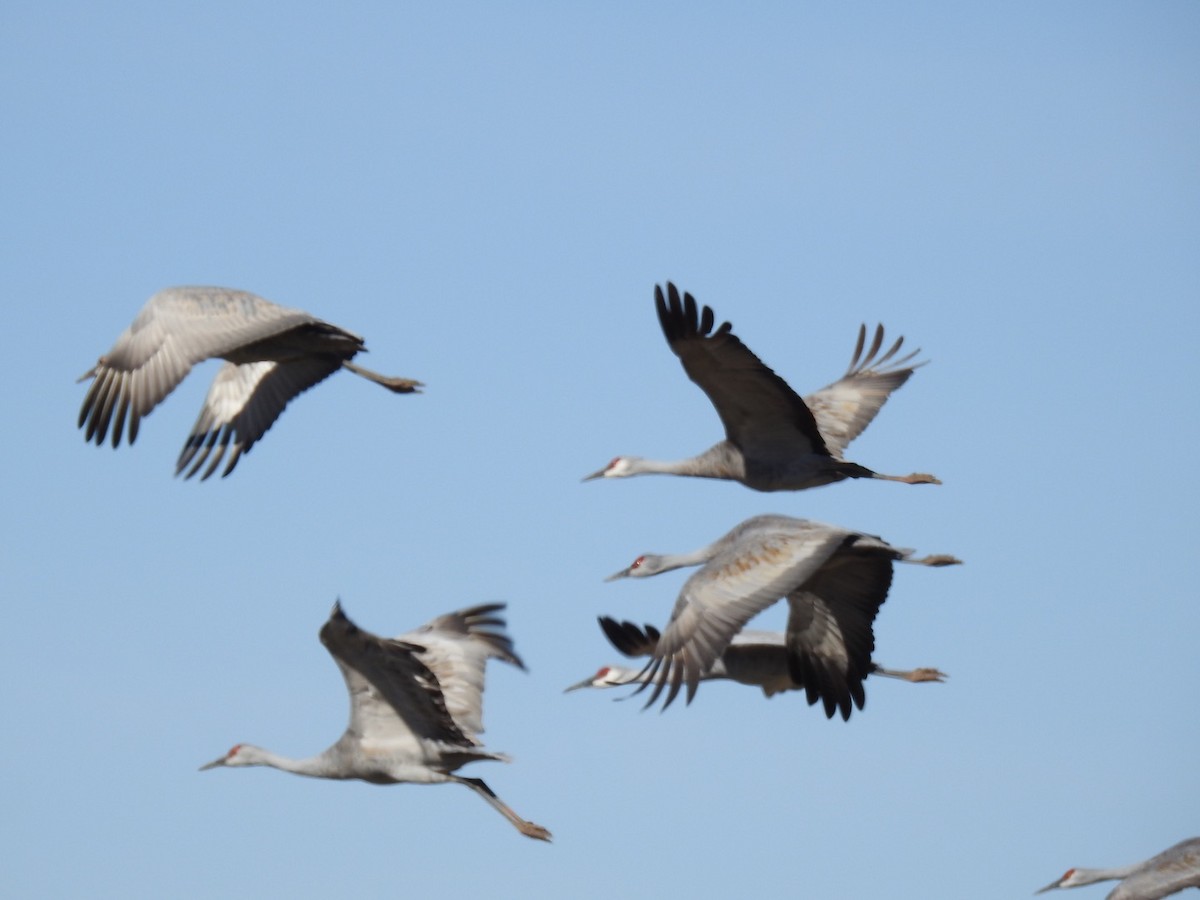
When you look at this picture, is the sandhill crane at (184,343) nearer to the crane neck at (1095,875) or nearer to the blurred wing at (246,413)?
the blurred wing at (246,413)

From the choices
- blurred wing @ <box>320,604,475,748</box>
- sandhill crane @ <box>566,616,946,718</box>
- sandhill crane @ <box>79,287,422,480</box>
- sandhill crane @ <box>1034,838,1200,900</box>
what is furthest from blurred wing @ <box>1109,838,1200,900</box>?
sandhill crane @ <box>79,287,422,480</box>

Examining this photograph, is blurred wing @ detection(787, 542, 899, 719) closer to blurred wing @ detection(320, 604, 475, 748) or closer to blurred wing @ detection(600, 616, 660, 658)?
blurred wing @ detection(600, 616, 660, 658)

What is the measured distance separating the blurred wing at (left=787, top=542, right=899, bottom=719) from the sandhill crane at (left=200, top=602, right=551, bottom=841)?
198cm

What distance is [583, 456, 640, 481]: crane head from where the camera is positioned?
17047 millimetres

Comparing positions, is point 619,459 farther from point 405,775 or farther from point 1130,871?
point 1130,871

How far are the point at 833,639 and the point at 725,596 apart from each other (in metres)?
2.38

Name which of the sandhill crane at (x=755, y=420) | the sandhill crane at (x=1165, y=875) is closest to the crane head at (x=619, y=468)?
the sandhill crane at (x=755, y=420)

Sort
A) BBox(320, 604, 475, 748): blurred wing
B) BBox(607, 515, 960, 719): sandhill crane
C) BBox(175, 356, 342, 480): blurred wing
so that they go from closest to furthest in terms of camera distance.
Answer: BBox(320, 604, 475, 748): blurred wing
BBox(607, 515, 960, 719): sandhill crane
BBox(175, 356, 342, 480): blurred wing

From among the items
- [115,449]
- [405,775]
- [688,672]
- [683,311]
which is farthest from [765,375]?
[115,449]

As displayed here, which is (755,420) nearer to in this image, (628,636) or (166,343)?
(628,636)

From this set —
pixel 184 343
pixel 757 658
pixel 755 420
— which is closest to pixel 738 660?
pixel 757 658

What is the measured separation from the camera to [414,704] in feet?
45.4

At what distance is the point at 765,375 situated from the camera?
14773mm

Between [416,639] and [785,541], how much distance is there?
112 inches
